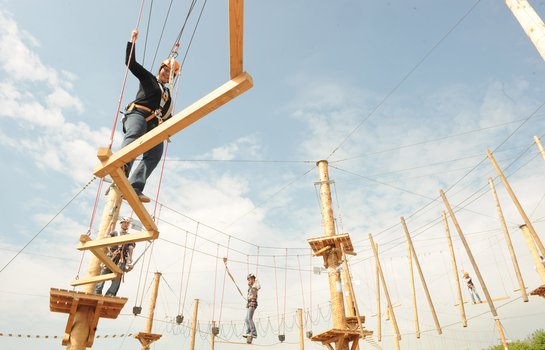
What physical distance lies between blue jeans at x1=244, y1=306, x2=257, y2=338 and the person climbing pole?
791cm

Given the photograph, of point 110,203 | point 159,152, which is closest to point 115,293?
point 110,203

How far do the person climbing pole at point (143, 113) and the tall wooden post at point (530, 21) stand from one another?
4.83 metres

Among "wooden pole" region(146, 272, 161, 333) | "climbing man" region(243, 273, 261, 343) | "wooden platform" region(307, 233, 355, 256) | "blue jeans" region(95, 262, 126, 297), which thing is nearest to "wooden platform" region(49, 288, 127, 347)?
"blue jeans" region(95, 262, 126, 297)

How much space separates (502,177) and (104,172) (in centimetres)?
1054

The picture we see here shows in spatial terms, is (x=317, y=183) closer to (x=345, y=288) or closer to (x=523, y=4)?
(x=345, y=288)

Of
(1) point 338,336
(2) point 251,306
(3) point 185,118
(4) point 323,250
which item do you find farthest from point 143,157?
(2) point 251,306

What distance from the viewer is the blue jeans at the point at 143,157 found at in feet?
13.7

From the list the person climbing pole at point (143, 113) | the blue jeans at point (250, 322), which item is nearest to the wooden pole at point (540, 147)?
the blue jeans at point (250, 322)

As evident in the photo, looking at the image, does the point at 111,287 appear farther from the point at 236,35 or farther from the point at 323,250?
the point at 323,250

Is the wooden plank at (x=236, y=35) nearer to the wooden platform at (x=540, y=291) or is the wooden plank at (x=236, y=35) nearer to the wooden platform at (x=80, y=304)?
the wooden platform at (x=80, y=304)

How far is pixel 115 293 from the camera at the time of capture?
603 cm

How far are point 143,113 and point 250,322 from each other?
8613 millimetres

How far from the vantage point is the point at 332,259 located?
385 inches

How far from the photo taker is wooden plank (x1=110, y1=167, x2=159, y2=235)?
10.3 feet
